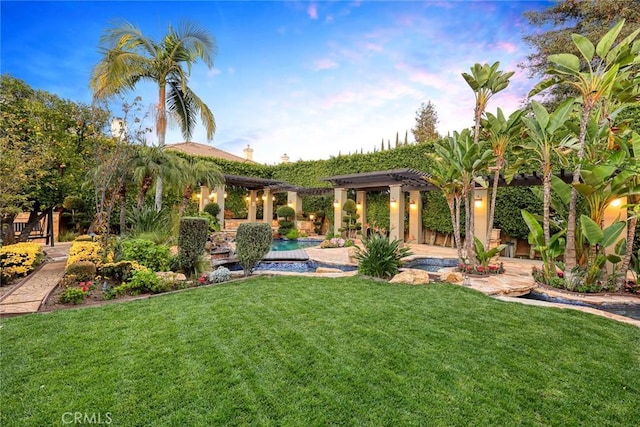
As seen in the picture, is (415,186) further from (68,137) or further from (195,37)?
(68,137)

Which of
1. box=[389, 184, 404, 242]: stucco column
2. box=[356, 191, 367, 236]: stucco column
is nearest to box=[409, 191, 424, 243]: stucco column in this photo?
box=[389, 184, 404, 242]: stucco column

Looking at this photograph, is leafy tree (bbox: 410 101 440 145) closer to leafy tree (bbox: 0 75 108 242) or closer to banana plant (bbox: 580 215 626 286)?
banana plant (bbox: 580 215 626 286)

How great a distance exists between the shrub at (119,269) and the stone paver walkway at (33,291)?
2.80ft

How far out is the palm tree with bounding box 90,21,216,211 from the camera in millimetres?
10258

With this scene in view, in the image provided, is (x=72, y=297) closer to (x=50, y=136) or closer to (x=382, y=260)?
(x=382, y=260)

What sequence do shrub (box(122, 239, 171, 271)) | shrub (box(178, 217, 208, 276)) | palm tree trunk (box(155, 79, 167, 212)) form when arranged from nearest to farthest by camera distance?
shrub (box(122, 239, 171, 271)) < shrub (box(178, 217, 208, 276)) < palm tree trunk (box(155, 79, 167, 212))

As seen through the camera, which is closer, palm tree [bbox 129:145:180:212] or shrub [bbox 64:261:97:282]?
shrub [bbox 64:261:97:282]

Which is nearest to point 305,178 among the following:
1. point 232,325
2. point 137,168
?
point 137,168

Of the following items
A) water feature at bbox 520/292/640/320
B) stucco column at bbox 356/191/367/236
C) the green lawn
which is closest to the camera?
the green lawn

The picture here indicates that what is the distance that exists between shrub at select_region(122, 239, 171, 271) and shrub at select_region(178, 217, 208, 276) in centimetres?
41

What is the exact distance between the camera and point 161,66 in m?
11.1

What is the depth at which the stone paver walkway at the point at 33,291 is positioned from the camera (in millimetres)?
4320

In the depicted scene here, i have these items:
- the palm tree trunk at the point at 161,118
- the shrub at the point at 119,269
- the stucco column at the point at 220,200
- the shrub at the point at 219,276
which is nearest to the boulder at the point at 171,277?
the shrub at the point at 119,269

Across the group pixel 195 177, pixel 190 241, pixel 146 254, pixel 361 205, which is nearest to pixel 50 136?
pixel 195 177
